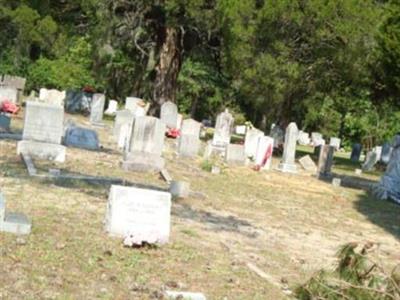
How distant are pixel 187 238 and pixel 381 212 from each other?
7.23 metres

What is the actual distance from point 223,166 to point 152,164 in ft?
13.2

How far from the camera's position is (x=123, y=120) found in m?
21.6

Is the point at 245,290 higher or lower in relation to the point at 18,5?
lower

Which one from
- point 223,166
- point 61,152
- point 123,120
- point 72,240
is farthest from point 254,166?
point 72,240

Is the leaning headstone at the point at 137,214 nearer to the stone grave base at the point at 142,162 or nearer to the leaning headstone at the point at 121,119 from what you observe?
the stone grave base at the point at 142,162

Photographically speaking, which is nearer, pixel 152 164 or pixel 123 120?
pixel 152 164

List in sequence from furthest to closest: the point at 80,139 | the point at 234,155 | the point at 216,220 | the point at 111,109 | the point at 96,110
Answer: the point at 111,109, the point at 96,110, the point at 234,155, the point at 80,139, the point at 216,220

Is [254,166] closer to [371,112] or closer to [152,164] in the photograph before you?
[152,164]

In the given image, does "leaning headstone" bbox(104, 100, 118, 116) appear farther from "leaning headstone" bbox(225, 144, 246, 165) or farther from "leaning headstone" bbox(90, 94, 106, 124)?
"leaning headstone" bbox(225, 144, 246, 165)

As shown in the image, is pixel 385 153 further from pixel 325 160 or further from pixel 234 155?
pixel 234 155

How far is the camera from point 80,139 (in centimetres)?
1819

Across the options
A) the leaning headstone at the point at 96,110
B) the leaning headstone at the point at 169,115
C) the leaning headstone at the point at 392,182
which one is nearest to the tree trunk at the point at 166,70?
the leaning headstone at the point at 169,115

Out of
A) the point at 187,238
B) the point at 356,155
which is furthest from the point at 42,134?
the point at 356,155

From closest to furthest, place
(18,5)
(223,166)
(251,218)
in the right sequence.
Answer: (251,218), (223,166), (18,5)
